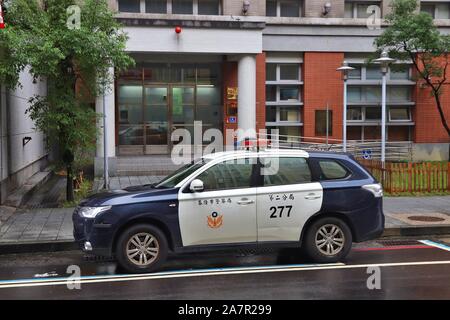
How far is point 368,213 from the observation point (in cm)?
786

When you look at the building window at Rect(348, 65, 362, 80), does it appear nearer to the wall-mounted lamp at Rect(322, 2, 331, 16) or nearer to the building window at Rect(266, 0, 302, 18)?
the wall-mounted lamp at Rect(322, 2, 331, 16)

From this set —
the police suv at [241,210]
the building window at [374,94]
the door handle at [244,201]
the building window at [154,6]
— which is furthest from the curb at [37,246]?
the building window at [374,94]

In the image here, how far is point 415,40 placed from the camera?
62.3ft

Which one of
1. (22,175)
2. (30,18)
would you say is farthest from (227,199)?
(22,175)

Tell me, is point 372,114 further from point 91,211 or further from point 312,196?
point 91,211

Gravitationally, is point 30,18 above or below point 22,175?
above

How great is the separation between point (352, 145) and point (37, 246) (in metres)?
15.4

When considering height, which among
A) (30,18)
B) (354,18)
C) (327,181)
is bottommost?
(327,181)

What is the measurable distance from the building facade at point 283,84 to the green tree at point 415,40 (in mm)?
942

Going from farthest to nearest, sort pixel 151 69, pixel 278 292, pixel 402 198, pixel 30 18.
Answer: pixel 151 69
pixel 402 198
pixel 30 18
pixel 278 292

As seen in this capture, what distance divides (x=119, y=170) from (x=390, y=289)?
41.7ft

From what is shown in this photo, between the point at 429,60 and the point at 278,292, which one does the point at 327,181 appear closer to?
Result: the point at 278,292

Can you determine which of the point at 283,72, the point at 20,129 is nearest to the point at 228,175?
the point at 20,129

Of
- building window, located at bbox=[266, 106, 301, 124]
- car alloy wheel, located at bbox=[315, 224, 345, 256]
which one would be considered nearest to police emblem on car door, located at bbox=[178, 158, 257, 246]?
car alloy wheel, located at bbox=[315, 224, 345, 256]
